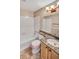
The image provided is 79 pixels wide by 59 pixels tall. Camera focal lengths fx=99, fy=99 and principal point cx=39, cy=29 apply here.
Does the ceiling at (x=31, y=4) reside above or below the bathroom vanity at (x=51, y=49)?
above

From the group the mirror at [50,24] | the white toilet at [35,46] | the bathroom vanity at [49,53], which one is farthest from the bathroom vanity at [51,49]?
the white toilet at [35,46]

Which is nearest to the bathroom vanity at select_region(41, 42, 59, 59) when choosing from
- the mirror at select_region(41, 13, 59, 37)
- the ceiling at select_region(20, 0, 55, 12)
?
the mirror at select_region(41, 13, 59, 37)

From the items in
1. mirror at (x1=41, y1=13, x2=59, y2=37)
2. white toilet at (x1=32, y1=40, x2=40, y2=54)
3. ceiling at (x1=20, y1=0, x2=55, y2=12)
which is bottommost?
white toilet at (x1=32, y1=40, x2=40, y2=54)

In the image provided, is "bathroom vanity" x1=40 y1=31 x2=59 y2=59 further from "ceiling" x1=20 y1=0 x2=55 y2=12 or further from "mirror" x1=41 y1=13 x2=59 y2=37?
"ceiling" x1=20 y1=0 x2=55 y2=12

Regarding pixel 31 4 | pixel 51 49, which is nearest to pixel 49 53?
pixel 51 49

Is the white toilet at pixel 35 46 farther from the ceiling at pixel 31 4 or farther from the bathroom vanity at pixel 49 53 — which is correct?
the ceiling at pixel 31 4

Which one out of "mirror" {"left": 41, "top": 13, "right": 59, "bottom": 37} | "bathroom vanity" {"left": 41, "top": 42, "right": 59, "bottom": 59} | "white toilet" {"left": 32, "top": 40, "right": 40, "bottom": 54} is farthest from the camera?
"white toilet" {"left": 32, "top": 40, "right": 40, "bottom": 54}

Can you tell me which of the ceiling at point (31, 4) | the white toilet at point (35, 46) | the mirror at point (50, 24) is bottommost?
the white toilet at point (35, 46)

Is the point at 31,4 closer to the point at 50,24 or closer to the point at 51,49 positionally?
the point at 50,24

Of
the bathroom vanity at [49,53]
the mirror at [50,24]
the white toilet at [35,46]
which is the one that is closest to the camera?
the bathroom vanity at [49,53]

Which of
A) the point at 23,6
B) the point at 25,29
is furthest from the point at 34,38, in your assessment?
the point at 23,6
